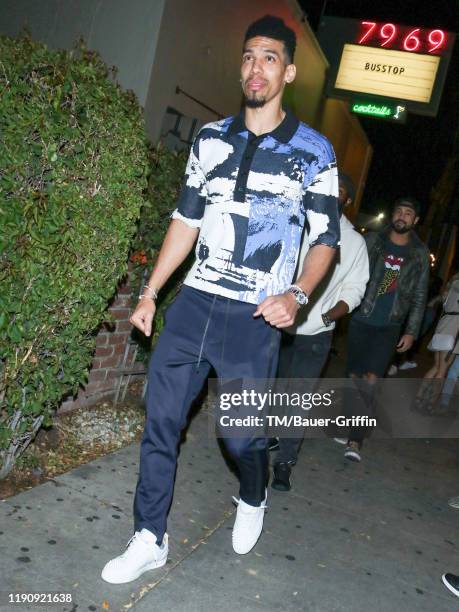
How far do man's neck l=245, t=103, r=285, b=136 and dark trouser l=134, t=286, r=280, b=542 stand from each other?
2.67 feet

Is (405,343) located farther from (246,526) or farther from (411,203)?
(246,526)

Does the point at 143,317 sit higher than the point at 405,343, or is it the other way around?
the point at 143,317

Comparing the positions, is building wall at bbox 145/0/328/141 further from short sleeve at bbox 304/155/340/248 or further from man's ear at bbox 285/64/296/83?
short sleeve at bbox 304/155/340/248

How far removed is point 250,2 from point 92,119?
8.25m

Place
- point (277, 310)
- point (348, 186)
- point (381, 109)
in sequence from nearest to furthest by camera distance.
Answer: point (277, 310), point (348, 186), point (381, 109)

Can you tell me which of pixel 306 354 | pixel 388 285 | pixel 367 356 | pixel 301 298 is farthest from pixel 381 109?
pixel 301 298

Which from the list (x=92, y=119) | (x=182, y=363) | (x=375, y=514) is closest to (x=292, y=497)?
(x=375, y=514)

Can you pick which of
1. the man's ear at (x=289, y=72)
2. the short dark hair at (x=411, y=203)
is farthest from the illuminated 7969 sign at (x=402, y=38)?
the man's ear at (x=289, y=72)

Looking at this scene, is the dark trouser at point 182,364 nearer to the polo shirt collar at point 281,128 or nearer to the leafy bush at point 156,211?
the polo shirt collar at point 281,128

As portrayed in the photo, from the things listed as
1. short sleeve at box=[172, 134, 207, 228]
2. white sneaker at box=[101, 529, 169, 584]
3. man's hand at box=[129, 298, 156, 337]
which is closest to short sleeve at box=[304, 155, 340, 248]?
short sleeve at box=[172, 134, 207, 228]

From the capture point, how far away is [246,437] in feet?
9.83

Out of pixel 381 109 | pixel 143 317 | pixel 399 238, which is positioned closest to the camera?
pixel 143 317

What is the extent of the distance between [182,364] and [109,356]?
206cm

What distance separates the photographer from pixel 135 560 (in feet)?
9.14
